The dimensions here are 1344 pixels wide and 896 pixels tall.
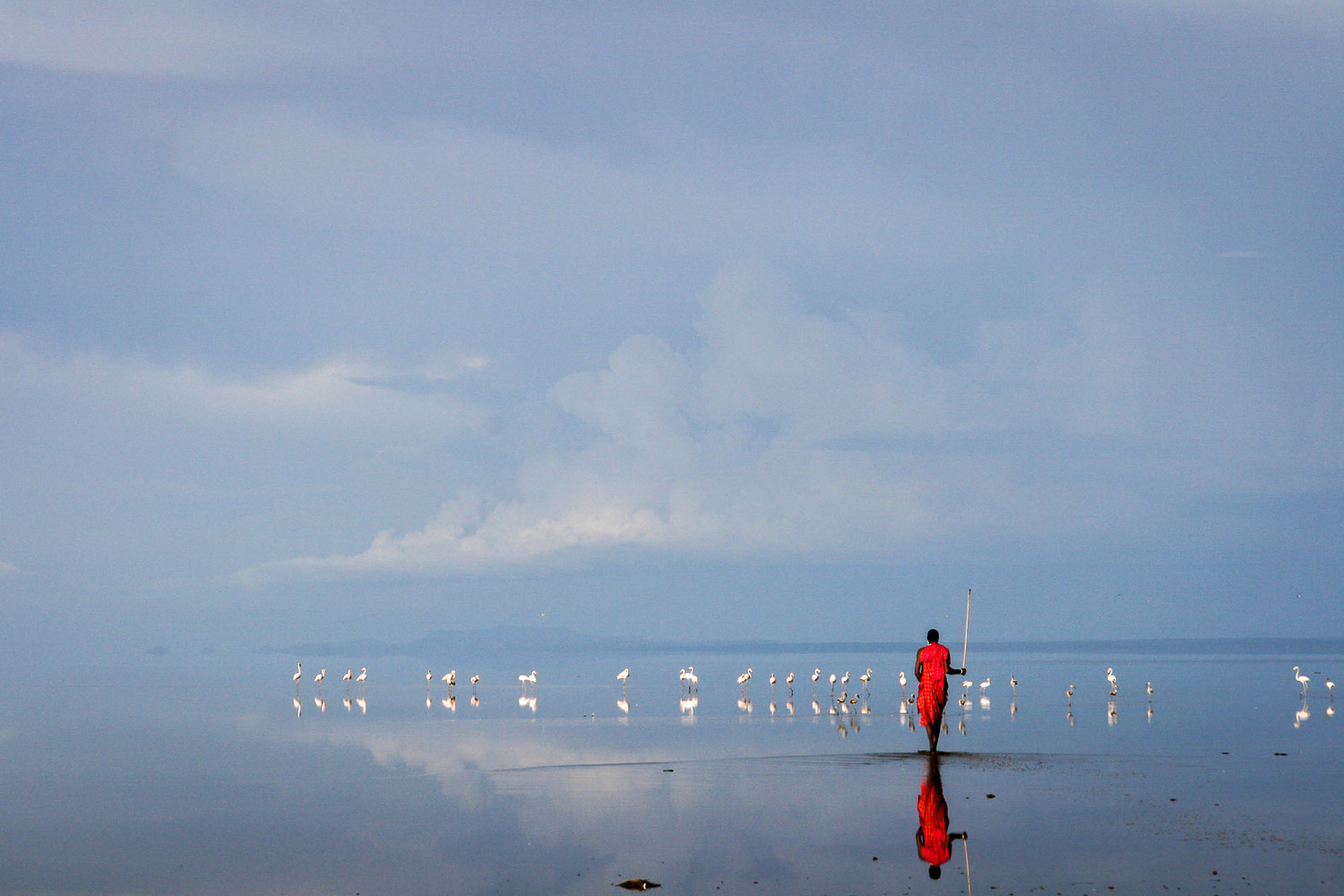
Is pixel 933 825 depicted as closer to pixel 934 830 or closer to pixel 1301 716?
pixel 934 830

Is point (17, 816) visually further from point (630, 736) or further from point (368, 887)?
point (630, 736)

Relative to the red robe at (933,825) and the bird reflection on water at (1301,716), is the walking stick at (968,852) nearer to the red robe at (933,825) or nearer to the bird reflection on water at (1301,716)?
the red robe at (933,825)

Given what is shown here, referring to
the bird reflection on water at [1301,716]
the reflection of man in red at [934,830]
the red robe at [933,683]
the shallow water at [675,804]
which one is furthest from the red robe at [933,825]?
the bird reflection on water at [1301,716]

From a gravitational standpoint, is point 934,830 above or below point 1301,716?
below

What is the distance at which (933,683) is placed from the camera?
24.0 m

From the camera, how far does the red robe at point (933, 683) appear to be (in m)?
23.9

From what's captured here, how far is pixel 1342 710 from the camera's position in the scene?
45.1 m

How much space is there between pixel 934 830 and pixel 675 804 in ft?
15.5

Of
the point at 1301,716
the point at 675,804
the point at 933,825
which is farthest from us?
the point at 1301,716

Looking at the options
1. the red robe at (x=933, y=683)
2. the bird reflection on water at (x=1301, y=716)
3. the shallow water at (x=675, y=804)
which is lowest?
the shallow water at (x=675, y=804)

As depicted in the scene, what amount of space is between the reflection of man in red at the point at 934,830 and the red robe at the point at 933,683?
8.41 ft

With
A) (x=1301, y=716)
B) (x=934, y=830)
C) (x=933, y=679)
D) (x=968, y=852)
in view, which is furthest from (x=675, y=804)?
(x=1301, y=716)

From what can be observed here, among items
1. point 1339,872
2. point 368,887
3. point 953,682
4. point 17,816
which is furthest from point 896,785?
point 953,682

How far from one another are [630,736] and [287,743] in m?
9.32
